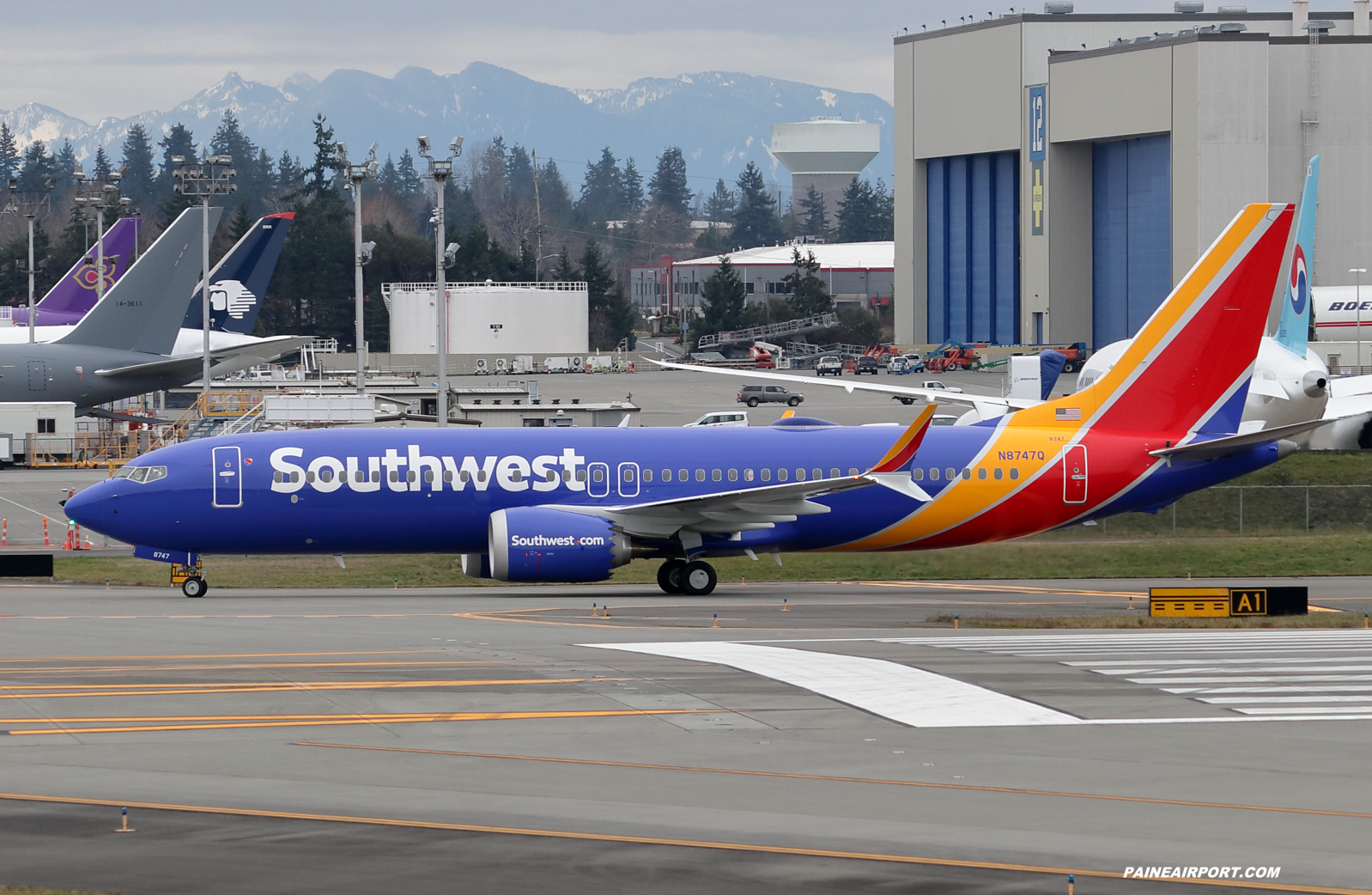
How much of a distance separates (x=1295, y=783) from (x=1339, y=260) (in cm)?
10624

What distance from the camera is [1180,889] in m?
12.4

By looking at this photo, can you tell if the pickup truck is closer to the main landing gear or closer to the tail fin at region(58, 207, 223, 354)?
the tail fin at region(58, 207, 223, 354)

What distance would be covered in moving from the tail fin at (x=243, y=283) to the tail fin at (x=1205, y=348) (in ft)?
206

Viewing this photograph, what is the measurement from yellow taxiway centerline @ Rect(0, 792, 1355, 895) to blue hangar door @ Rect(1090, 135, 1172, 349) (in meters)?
107

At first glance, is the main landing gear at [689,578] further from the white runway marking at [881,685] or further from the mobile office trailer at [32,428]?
the mobile office trailer at [32,428]

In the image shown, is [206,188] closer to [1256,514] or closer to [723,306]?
[1256,514]

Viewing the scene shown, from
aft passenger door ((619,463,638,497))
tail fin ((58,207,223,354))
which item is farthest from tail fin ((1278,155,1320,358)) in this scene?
tail fin ((58,207,223,354))

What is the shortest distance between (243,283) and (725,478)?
199ft

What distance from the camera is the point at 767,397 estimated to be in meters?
104

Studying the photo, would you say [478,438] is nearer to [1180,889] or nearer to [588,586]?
[588,586]

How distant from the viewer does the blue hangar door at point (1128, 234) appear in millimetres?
116250

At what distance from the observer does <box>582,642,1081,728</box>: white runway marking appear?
65.2ft

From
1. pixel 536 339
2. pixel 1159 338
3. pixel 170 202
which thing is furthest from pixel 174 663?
pixel 170 202

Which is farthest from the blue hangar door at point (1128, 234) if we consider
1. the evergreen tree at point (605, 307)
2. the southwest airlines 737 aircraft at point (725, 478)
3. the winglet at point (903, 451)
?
the winglet at point (903, 451)
